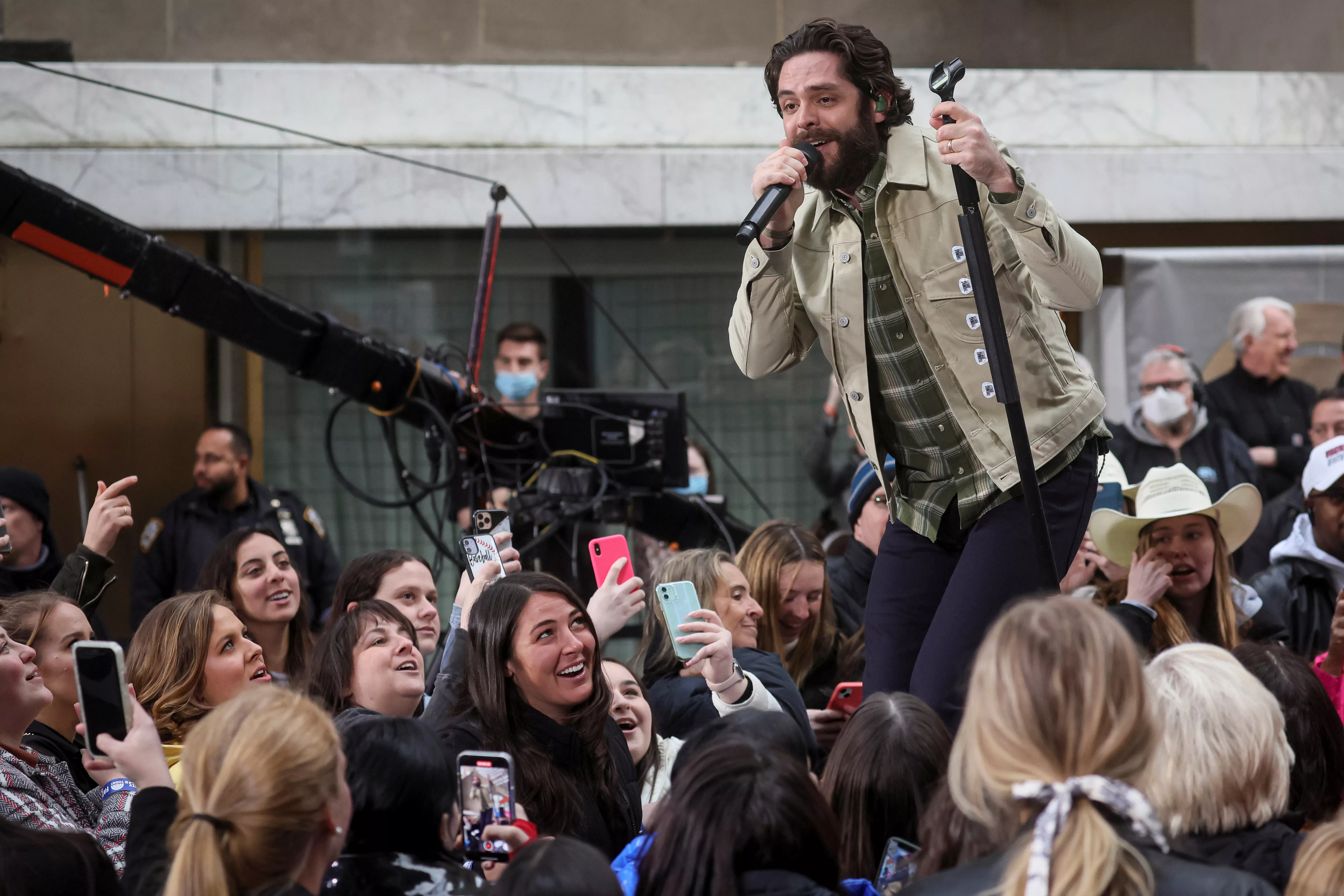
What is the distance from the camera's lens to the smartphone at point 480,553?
10.8 ft

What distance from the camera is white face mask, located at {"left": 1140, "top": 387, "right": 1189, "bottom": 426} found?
5934 mm

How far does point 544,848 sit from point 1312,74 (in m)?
7.27

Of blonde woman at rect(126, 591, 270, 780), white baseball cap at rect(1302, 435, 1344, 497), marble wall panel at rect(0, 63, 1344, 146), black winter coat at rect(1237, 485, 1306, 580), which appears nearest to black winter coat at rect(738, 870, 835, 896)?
blonde woman at rect(126, 591, 270, 780)

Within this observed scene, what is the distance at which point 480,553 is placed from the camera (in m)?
3.34

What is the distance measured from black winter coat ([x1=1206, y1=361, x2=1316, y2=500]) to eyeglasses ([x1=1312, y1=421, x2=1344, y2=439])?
57cm

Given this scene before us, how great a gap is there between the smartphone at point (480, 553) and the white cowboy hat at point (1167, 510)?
1779 millimetres

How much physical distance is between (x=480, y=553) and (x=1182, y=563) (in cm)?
195

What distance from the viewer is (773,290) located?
109 inches

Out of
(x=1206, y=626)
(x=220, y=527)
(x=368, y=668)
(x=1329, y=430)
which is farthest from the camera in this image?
(x=220, y=527)

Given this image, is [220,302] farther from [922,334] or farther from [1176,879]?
[1176,879]

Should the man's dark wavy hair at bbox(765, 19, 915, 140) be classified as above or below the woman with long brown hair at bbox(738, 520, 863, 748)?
above

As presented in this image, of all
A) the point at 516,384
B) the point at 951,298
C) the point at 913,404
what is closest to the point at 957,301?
the point at 951,298

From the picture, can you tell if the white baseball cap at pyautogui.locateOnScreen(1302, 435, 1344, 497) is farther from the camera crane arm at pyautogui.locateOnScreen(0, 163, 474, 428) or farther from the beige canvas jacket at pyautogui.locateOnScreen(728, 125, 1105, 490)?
the camera crane arm at pyautogui.locateOnScreen(0, 163, 474, 428)

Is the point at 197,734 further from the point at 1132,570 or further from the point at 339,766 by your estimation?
the point at 1132,570
